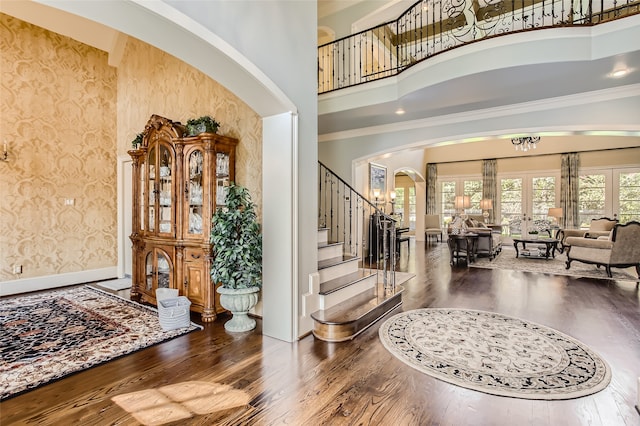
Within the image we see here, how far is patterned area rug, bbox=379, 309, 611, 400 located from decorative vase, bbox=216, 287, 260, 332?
56.6 inches

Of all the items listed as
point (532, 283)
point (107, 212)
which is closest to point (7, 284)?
point (107, 212)

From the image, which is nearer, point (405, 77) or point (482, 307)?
point (482, 307)

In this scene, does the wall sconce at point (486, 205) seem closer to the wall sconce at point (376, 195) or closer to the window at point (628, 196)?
the window at point (628, 196)

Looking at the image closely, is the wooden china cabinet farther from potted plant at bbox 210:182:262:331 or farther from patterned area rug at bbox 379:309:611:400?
patterned area rug at bbox 379:309:611:400

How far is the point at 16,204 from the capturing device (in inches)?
200

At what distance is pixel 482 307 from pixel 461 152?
366 inches

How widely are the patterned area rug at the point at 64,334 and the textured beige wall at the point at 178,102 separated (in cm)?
194

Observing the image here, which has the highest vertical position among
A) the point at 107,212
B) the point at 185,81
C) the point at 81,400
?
the point at 185,81

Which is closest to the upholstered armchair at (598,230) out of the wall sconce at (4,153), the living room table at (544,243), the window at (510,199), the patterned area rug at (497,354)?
the living room table at (544,243)

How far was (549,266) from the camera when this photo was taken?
7.11 meters

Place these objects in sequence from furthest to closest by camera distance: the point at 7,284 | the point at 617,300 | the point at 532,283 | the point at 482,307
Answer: the point at 532,283
the point at 7,284
the point at 617,300
the point at 482,307

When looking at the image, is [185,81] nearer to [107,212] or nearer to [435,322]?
[107,212]

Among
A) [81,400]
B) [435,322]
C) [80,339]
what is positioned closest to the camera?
[81,400]

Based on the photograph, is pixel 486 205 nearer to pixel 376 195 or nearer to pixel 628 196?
pixel 628 196
